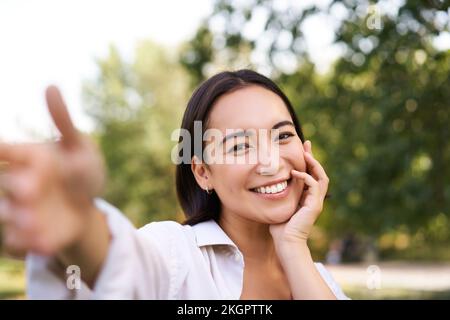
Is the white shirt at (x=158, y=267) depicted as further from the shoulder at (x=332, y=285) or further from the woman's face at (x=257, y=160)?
the woman's face at (x=257, y=160)

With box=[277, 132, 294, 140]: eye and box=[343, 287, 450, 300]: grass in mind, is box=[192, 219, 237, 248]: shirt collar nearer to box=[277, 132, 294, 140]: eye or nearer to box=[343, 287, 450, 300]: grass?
box=[277, 132, 294, 140]: eye

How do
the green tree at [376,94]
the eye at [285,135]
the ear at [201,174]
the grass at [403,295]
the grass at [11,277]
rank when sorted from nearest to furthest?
1. the eye at [285,135]
2. the ear at [201,174]
3. the green tree at [376,94]
4. the grass at [403,295]
5. the grass at [11,277]

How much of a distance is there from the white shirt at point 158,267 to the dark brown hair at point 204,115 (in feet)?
0.23

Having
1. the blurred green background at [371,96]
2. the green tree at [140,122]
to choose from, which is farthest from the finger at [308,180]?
the green tree at [140,122]

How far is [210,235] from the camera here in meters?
1.35

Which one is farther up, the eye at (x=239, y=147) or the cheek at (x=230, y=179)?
the eye at (x=239, y=147)

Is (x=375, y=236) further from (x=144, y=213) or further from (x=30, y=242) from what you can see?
(x=144, y=213)

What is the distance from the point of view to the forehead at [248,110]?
1.30 meters

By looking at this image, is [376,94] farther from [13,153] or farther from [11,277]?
[11,277]

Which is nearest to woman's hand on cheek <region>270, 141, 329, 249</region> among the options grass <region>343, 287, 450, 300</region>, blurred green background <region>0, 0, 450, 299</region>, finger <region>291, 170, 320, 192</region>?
finger <region>291, 170, 320, 192</region>

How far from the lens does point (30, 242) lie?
800 mm

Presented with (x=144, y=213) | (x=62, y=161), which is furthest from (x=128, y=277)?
(x=144, y=213)

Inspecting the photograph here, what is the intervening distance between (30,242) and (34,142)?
137mm

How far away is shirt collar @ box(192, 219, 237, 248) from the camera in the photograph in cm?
133
